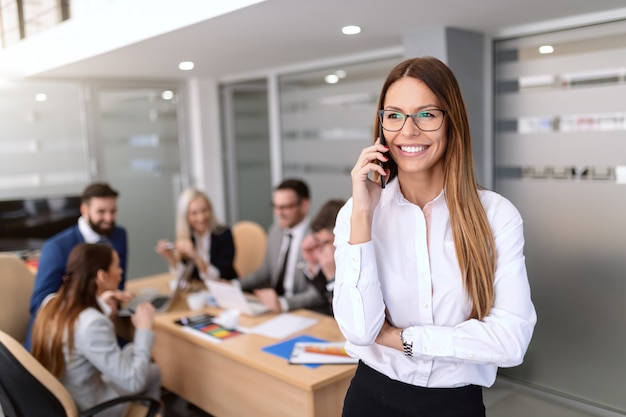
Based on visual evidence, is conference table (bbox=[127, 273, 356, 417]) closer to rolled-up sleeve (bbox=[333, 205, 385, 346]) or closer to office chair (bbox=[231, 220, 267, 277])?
rolled-up sleeve (bbox=[333, 205, 385, 346])

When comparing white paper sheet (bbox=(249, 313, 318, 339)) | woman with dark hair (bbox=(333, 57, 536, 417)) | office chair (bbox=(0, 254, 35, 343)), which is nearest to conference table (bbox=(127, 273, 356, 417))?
white paper sheet (bbox=(249, 313, 318, 339))

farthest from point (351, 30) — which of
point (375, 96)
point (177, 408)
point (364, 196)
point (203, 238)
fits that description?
point (177, 408)

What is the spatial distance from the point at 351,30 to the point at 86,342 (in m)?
2.21

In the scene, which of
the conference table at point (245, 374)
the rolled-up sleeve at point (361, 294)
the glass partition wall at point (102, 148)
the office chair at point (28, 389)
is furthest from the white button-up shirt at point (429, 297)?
the glass partition wall at point (102, 148)

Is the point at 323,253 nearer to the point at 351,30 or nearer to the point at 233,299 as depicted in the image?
the point at 233,299

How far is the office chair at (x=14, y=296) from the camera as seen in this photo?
2.97 meters

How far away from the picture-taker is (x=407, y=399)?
57.9 inches

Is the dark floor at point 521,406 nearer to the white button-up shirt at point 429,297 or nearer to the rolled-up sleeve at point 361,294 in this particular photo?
the white button-up shirt at point 429,297

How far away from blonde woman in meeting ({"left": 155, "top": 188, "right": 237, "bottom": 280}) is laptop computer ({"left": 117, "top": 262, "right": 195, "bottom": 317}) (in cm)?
38

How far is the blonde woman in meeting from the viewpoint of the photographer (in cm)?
407

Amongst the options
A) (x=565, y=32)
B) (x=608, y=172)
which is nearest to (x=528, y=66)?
(x=565, y=32)

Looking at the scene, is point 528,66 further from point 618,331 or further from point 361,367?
point 361,367

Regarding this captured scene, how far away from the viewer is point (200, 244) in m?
4.15

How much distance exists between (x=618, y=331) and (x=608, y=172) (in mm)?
859
